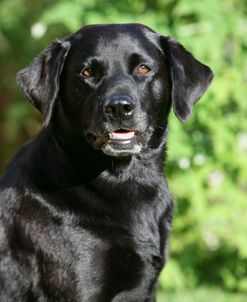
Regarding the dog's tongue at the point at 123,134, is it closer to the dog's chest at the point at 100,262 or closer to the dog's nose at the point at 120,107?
the dog's nose at the point at 120,107

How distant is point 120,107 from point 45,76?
466mm

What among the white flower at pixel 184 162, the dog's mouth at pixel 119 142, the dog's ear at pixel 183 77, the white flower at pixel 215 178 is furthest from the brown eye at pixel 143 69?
the white flower at pixel 215 178

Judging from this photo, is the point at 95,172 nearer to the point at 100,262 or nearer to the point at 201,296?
the point at 100,262

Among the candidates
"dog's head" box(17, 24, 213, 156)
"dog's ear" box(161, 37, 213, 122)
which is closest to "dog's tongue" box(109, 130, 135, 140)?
"dog's head" box(17, 24, 213, 156)

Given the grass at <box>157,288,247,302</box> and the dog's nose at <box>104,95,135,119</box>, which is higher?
the dog's nose at <box>104,95,135,119</box>

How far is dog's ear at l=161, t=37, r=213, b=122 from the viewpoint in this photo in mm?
3881

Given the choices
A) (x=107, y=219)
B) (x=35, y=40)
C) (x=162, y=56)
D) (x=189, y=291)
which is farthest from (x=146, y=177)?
(x=35, y=40)

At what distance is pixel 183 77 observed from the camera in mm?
3895

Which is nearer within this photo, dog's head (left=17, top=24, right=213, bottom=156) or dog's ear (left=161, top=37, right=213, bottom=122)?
dog's head (left=17, top=24, right=213, bottom=156)

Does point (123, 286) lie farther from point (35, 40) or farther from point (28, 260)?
point (35, 40)

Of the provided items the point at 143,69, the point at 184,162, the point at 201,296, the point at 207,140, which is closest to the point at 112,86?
the point at 143,69

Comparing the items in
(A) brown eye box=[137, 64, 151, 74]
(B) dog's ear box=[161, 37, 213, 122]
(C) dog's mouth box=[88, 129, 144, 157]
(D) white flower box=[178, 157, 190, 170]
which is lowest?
(D) white flower box=[178, 157, 190, 170]

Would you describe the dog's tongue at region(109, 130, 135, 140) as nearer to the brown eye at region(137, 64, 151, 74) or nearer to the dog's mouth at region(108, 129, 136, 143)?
the dog's mouth at region(108, 129, 136, 143)

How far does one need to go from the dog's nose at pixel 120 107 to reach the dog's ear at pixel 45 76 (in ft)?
1.05
